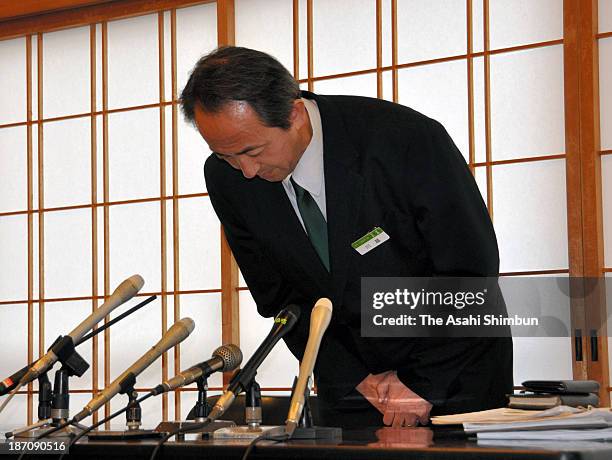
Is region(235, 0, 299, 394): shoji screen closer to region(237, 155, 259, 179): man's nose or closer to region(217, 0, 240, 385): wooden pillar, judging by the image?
region(217, 0, 240, 385): wooden pillar

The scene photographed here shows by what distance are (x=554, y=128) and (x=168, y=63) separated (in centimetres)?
172

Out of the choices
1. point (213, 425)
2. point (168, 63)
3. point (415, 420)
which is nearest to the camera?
point (213, 425)

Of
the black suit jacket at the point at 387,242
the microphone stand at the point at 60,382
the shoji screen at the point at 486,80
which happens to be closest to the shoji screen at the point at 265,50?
the shoji screen at the point at 486,80

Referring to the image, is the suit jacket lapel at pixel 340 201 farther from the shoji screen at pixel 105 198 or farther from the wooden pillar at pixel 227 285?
the shoji screen at pixel 105 198

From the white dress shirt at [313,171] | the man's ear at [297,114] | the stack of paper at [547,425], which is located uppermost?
the man's ear at [297,114]

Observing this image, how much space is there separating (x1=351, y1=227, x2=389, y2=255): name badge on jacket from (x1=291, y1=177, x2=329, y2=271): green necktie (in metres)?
0.08

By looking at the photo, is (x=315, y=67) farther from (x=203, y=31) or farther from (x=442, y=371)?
(x=442, y=371)

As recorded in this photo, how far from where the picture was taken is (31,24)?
454 cm

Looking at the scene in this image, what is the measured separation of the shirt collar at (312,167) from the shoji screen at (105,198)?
2.11 m

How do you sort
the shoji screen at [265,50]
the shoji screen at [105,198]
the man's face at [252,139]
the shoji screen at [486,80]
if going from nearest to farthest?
the man's face at [252,139], the shoji screen at [486,80], the shoji screen at [265,50], the shoji screen at [105,198]

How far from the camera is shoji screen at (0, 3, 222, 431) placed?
4.17 metres

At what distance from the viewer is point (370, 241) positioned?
1962mm

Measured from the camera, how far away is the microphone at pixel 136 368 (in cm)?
→ 159

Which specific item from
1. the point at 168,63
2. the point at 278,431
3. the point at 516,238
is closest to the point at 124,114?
the point at 168,63
